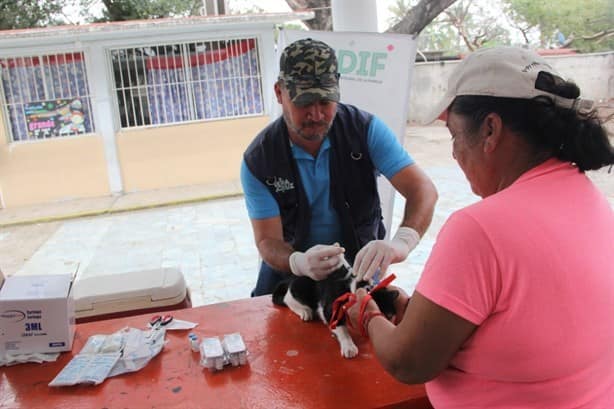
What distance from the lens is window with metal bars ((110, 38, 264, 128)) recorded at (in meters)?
8.46

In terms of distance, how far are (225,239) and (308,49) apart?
455 cm

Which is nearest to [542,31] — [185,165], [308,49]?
[185,165]

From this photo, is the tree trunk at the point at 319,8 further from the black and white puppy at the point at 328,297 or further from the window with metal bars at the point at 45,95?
the black and white puppy at the point at 328,297

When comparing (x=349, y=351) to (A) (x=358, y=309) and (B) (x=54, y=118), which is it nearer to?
(A) (x=358, y=309)

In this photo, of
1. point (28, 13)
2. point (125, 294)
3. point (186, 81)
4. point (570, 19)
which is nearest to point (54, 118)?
point (186, 81)

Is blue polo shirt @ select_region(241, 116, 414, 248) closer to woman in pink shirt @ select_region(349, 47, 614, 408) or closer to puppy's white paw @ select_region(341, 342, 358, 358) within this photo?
puppy's white paw @ select_region(341, 342, 358, 358)

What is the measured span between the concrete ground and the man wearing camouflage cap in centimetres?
248

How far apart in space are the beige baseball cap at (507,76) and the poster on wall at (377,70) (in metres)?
2.17

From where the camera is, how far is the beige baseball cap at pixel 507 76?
103 centimetres

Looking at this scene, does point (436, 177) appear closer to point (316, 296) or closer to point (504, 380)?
point (316, 296)

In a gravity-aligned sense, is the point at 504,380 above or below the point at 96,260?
above

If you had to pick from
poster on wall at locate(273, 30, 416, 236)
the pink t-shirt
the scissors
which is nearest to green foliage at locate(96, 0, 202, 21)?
poster on wall at locate(273, 30, 416, 236)

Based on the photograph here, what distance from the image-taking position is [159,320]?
6.12ft

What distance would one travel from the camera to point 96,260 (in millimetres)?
5969
